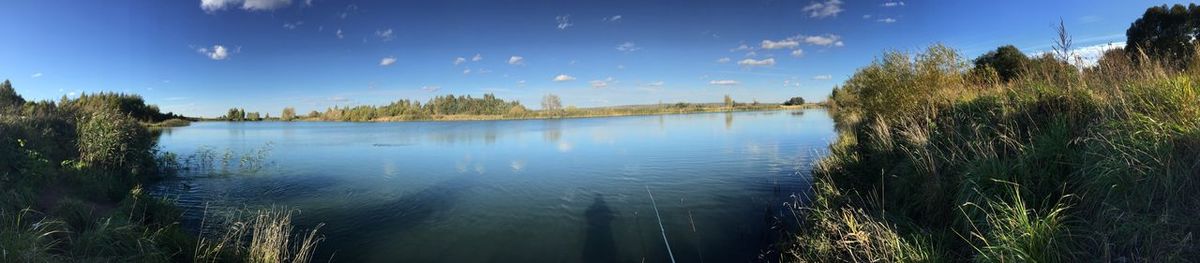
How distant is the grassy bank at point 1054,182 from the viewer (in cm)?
445

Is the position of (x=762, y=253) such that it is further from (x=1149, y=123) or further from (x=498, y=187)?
(x=498, y=187)

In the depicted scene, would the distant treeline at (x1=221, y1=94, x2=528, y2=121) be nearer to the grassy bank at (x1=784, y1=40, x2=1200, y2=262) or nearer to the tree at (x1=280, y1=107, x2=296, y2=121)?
the tree at (x1=280, y1=107, x2=296, y2=121)

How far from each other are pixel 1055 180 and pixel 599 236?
7.02m

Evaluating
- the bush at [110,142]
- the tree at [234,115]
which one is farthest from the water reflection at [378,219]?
the tree at [234,115]

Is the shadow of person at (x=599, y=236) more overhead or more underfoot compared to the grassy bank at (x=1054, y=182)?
more underfoot

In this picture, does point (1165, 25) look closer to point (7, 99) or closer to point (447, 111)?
point (7, 99)

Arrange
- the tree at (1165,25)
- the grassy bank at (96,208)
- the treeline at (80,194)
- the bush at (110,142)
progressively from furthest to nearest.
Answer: the tree at (1165,25)
the bush at (110,142)
the grassy bank at (96,208)
the treeline at (80,194)

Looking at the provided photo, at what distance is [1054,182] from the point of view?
5961mm

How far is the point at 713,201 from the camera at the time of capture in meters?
13.5

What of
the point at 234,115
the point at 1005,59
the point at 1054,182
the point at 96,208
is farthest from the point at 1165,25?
the point at 234,115

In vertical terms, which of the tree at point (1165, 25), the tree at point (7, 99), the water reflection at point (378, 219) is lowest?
the water reflection at point (378, 219)

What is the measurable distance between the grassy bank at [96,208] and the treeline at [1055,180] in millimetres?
8793

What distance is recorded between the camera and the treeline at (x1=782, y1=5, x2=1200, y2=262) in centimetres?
446

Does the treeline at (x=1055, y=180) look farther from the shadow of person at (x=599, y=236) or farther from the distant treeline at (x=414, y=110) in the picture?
the distant treeline at (x=414, y=110)
